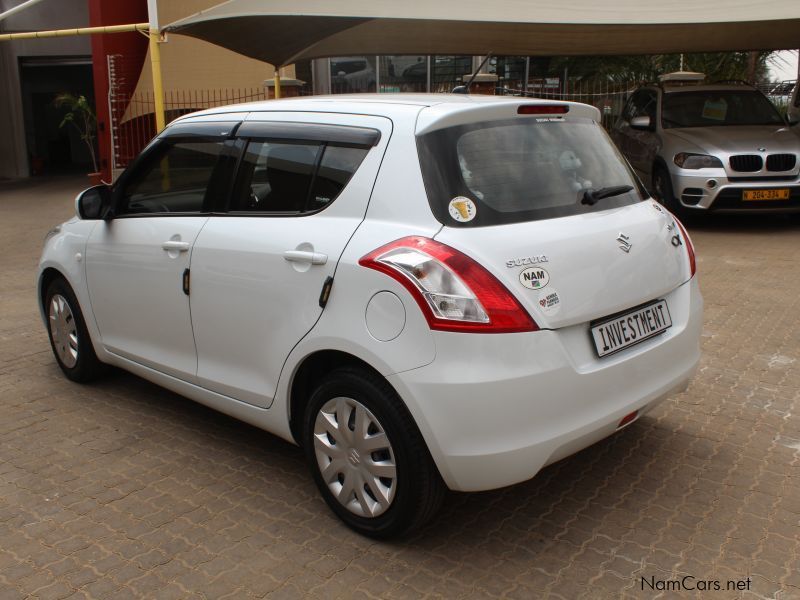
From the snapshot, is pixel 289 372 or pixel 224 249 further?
pixel 224 249

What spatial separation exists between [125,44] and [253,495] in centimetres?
1510

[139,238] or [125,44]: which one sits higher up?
[125,44]

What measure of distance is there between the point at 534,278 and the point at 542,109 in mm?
913

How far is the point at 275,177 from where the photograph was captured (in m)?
3.66

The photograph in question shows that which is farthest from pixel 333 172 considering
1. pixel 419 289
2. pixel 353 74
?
pixel 353 74

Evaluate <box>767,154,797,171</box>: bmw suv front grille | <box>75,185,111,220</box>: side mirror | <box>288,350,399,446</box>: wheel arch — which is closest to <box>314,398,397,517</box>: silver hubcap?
<box>288,350,399,446</box>: wheel arch

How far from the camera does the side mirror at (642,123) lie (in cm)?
1104

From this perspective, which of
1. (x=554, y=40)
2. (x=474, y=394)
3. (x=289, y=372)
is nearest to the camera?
(x=474, y=394)

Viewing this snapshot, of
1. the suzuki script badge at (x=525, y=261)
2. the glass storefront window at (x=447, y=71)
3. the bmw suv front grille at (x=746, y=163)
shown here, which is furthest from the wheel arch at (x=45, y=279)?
the glass storefront window at (x=447, y=71)

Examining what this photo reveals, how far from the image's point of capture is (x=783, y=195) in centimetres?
985

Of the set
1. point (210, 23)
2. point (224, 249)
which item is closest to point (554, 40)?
point (210, 23)

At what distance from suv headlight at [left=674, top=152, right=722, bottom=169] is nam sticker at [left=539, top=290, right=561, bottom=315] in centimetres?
786

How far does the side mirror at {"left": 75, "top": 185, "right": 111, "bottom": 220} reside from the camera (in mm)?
4570

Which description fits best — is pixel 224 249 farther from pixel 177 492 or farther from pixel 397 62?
pixel 397 62
